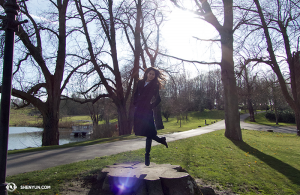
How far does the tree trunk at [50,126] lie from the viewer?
12602mm

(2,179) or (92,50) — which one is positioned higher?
(92,50)

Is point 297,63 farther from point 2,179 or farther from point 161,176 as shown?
point 2,179

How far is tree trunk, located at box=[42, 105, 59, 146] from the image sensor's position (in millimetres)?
12602

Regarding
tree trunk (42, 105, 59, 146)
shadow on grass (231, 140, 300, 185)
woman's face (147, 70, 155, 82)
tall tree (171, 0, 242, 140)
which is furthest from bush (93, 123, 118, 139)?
woman's face (147, 70, 155, 82)

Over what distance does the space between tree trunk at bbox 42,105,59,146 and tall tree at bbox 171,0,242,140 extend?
10.5 m

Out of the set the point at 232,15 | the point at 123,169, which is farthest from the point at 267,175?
the point at 232,15

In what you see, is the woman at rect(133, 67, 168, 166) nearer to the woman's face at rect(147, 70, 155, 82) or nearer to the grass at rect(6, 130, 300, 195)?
the woman's face at rect(147, 70, 155, 82)

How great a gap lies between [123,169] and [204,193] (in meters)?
1.81

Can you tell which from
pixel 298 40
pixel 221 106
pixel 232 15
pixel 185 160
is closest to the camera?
pixel 185 160

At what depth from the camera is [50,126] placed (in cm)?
1266

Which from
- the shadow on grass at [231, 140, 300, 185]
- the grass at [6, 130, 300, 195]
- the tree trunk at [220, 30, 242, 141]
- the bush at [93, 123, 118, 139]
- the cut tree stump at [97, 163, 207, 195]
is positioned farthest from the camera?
the bush at [93, 123, 118, 139]

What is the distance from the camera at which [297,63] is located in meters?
15.8

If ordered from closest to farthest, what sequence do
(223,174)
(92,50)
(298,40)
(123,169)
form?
(123,169), (223,174), (298,40), (92,50)

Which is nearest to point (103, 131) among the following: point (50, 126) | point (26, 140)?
point (50, 126)
